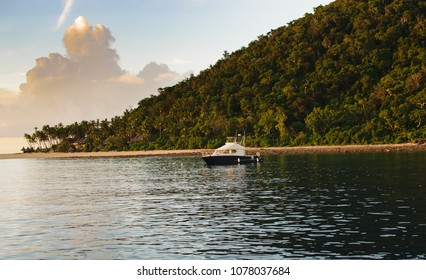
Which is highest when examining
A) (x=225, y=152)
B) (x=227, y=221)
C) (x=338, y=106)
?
(x=338, y=106)

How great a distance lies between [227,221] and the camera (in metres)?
33.9

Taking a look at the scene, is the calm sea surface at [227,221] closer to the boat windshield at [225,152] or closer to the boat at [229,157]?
the boat at [229,157]

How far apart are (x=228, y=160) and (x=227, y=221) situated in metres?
66.5

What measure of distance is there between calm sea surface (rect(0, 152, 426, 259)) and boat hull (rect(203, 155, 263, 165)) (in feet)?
129

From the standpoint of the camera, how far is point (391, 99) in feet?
512

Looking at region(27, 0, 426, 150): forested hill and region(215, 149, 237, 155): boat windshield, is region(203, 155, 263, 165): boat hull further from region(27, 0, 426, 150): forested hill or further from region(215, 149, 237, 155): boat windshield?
region(27, 0, 426, 150): forested hill

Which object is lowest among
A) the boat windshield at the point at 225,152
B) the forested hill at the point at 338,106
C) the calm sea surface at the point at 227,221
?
the calm sea surface at the point at 227,221

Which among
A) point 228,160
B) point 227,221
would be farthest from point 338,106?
point 227,221

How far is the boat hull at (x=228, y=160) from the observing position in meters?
98.3

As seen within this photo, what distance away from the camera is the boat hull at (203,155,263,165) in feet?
323

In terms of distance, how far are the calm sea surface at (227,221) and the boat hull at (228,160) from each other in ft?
129

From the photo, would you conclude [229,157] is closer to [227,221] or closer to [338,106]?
[227,221]

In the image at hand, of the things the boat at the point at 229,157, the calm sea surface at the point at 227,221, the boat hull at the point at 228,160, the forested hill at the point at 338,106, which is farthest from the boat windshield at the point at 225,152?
the forested hill at the point at 338,106

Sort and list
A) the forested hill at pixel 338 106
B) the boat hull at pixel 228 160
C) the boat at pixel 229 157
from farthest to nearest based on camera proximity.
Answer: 1. the forested hill at pixel 338 106
2. the boat at pixel 229 157
3. the boat hull at pixel 228 160
